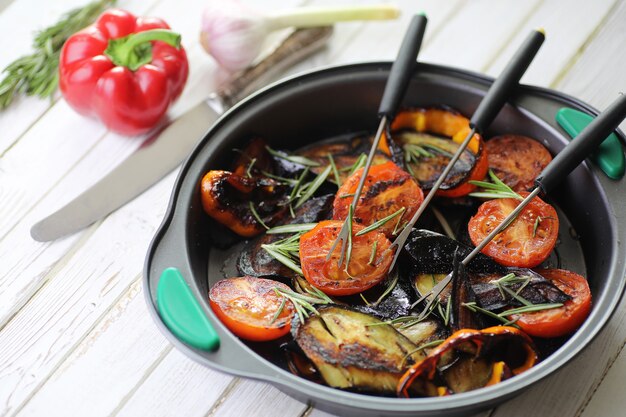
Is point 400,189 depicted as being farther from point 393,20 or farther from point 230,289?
point 393,20

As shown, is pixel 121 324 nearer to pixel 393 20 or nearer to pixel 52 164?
pixel 52 164

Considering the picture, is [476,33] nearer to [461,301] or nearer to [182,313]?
[461,301]

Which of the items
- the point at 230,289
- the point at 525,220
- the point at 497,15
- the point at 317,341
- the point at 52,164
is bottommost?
the point at 52,164

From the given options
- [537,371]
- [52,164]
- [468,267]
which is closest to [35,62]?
[52,164]

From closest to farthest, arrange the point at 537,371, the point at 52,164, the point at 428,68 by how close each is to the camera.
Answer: the point at 537,371 < the point at 428,68 < the point at 52,164

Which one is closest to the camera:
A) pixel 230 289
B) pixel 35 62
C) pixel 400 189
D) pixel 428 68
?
pixel 230 289

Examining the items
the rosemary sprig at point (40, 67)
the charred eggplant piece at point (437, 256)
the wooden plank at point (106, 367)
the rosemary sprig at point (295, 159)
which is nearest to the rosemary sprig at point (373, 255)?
the charred eggplant piece at point (437, 256)

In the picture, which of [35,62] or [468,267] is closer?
[468,267]

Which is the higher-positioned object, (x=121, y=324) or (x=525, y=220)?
(x=525, y=220)

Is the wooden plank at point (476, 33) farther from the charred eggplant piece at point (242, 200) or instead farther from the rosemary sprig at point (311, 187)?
the charred eggplant piece at point (242, 200)
